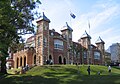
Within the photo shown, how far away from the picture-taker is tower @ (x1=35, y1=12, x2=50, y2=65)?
6581 centimetres

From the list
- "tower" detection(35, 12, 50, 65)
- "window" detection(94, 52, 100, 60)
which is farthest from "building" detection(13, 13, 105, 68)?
"window" detection(94, 52, 100, 60)

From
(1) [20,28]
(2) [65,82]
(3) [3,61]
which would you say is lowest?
(2) [65,82]

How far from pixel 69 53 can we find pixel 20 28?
3804 centimetres

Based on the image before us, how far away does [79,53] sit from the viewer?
87688 millimetres

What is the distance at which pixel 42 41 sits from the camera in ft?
217

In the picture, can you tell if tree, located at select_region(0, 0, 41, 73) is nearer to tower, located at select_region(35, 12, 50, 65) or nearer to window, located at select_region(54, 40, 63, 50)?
tower, located at select_region(35, 12, 50, 65)

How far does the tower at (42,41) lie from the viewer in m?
65.8

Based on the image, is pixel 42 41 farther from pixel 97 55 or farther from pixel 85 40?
pixel 97 55

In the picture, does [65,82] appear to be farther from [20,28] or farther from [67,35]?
[67,35]

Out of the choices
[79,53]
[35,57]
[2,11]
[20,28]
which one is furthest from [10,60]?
[2,11]

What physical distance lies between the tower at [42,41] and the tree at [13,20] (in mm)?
21967

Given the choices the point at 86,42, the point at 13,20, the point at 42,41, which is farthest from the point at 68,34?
the point at 13,20

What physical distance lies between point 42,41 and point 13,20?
28.3 metres

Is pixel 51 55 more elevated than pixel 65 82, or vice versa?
pixel 51 55
